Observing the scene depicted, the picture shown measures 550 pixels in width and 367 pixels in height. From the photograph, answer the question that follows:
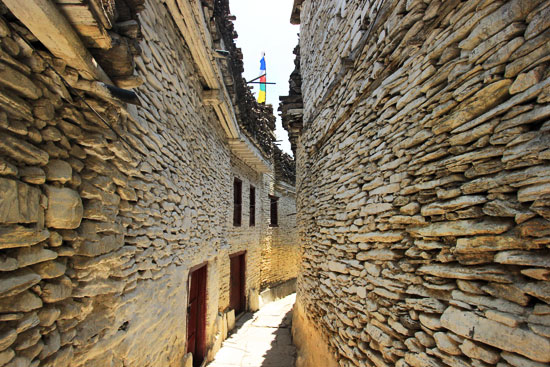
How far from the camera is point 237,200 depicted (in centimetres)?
804

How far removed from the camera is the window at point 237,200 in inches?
309

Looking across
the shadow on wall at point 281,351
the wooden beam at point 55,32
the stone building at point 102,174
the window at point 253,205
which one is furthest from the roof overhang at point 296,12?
the shadow on wall at point 281,351

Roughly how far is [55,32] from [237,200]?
6824 millimetres

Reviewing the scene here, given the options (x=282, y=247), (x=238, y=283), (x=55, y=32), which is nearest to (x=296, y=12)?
(x=55, y=32)

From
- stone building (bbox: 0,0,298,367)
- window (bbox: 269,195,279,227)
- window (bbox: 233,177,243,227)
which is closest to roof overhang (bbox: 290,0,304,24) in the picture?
stone building (bbox: 0,0,298,367)

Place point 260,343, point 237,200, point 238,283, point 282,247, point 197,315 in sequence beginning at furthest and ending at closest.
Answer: point 282,247, point 238,283, point 237,200, point 260,343, point 197,315

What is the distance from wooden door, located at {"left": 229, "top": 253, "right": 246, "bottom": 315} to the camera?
776 cm

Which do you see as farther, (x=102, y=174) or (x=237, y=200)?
(x=237, y=200)

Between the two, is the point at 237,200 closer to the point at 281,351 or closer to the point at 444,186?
the point at 281,351

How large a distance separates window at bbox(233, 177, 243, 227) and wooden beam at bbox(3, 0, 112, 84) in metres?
6.25

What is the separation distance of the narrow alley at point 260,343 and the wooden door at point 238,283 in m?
0.37

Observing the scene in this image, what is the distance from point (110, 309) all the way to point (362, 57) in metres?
3.38

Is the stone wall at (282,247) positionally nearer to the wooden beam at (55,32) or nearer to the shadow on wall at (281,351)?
the shadow on wall at (281,351)

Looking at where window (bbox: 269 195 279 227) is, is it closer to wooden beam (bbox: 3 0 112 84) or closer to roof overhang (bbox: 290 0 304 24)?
roof overhang (bbox: 290 0 304 24)
